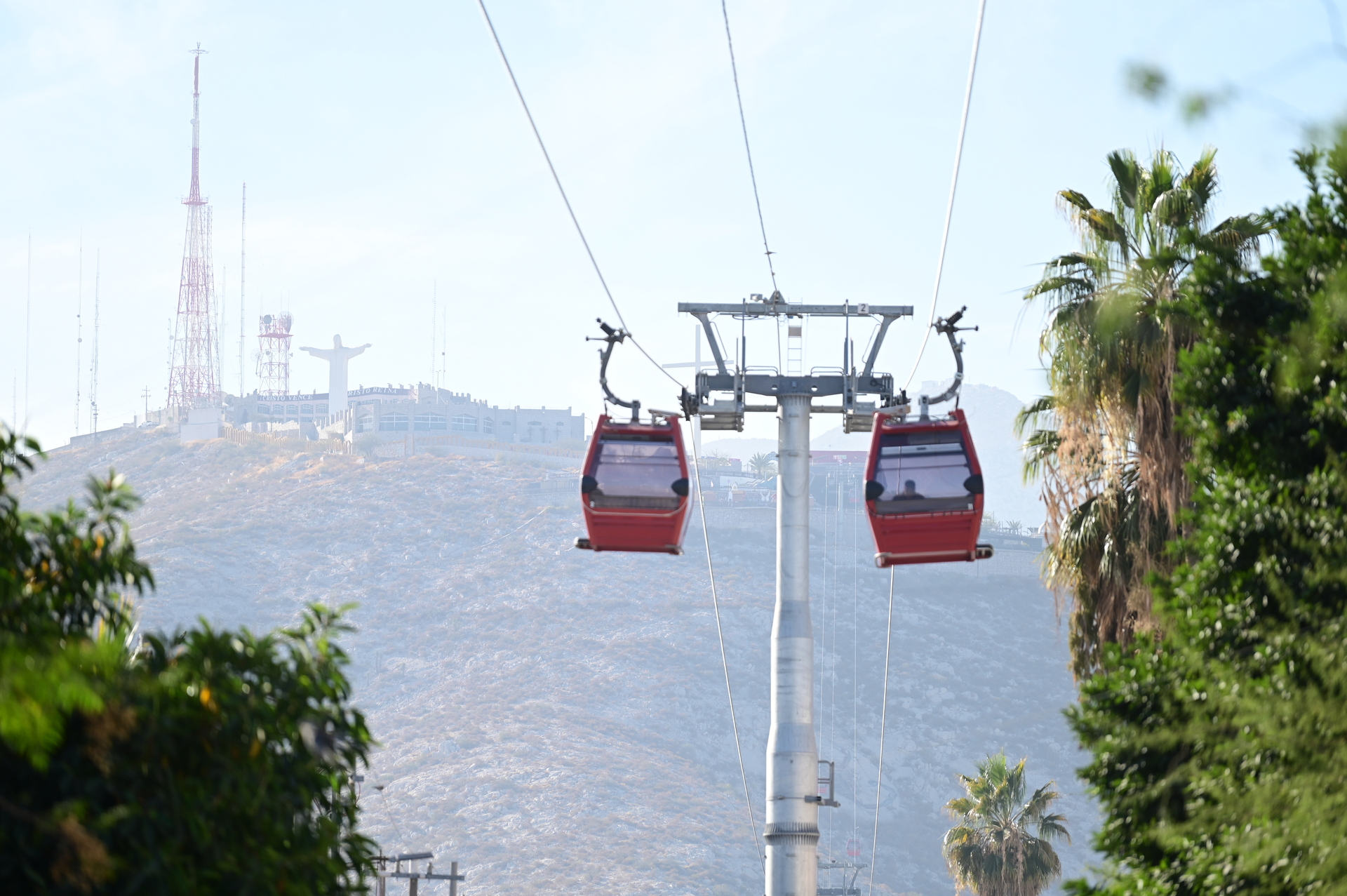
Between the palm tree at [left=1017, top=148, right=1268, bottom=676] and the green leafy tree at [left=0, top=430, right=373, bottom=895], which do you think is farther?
the palm tree at [left=1017, top=148, right=1268, bottom=676]

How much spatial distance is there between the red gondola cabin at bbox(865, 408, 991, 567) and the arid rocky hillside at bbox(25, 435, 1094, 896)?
310ft

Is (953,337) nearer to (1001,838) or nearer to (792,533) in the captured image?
(792,533)

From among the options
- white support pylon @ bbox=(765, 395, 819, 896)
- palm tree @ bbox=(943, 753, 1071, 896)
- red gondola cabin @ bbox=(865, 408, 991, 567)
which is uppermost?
red gondola cabin @ bbox=(865, 408, 991, 567)

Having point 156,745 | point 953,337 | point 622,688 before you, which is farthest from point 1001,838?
point 622,688

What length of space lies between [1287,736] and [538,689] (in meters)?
150

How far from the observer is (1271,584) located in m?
10.1

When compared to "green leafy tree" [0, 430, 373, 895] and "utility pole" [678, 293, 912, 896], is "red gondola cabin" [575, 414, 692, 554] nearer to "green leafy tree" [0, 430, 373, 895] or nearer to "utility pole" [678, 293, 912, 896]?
"utility pole" [678, 293, 912, 896]

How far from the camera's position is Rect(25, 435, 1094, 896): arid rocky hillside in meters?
122

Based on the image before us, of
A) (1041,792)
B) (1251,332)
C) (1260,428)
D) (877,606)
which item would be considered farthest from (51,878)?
(877,606)

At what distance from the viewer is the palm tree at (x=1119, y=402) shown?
17.4 metres

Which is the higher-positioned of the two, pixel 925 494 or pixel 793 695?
pixel 925 494

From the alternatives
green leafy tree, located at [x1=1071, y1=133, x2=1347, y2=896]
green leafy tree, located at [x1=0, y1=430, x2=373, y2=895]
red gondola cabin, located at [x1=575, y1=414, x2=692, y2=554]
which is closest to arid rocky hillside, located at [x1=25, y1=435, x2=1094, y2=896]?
red gondola cabin, located at [x1=575, y1=414, x2=692, y2=554]

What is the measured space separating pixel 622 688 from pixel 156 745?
5955 inches

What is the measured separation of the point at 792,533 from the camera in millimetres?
18297
